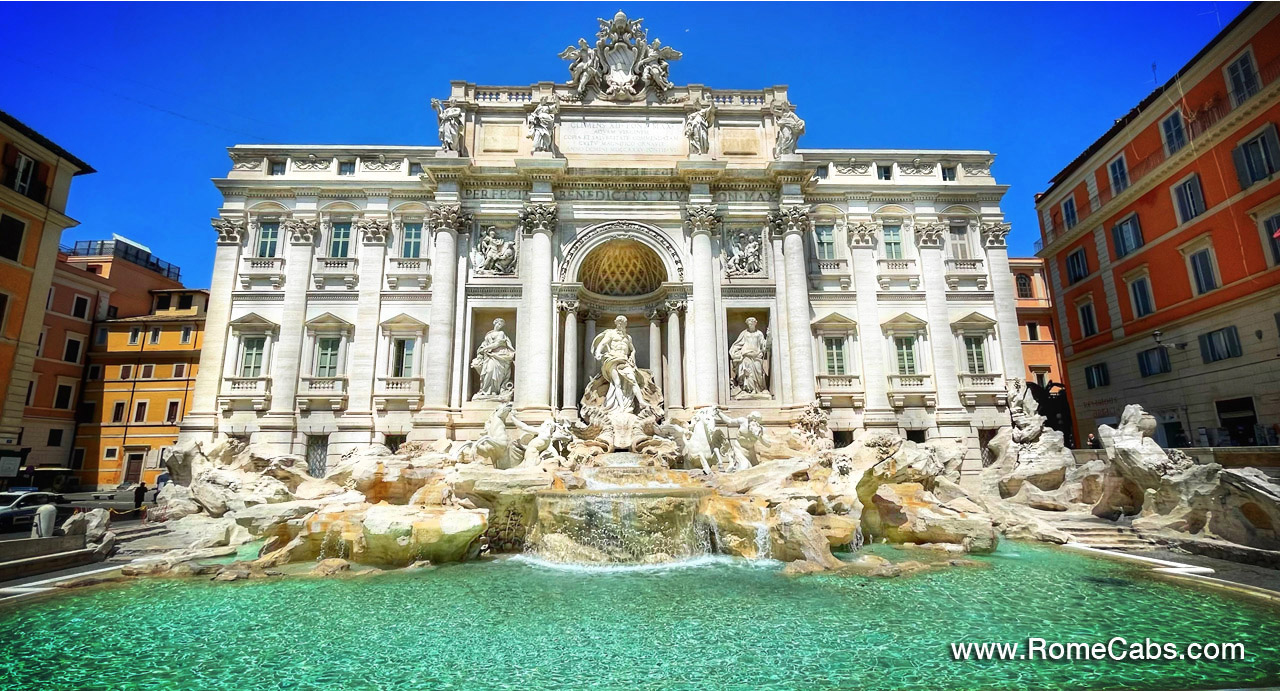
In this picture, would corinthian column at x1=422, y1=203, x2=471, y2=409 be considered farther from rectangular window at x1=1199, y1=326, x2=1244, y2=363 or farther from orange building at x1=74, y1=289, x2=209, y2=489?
rectangular window at x1=1199, y1=326, x2=1244, y2=363

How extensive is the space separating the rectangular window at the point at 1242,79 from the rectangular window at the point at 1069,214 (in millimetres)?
8257

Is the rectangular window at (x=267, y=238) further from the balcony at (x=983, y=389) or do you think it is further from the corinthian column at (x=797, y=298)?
the balcony at (x=983, y=389)

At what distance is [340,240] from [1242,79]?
32.4m

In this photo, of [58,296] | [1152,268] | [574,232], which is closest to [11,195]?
[58,296]

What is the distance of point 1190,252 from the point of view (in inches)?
811

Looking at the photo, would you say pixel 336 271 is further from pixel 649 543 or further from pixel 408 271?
pixel 649 543

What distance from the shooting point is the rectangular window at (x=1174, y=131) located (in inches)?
815

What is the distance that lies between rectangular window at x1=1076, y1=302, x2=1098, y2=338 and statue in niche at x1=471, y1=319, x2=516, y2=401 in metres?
25.9

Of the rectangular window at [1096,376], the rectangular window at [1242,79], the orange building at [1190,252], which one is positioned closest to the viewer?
the orange building at [1190,252]

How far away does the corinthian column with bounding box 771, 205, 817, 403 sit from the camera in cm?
2044

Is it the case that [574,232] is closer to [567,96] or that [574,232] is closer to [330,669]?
[567,96]

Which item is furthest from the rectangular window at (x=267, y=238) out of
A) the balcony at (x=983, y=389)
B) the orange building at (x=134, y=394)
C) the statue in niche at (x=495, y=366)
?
the balcony at (x=983, y=389)

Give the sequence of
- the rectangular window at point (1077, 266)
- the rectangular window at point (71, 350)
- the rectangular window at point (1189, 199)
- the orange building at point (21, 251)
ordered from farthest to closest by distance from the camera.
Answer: the rectangular window at point (71, 350) < the rectangular window at point (1077, 266) < the rectangular window at point (1189, 199) < the orange building at point (21, 251)

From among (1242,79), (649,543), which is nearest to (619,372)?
(649,543)
